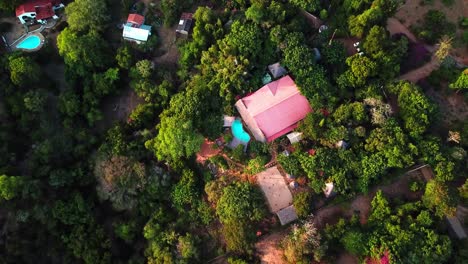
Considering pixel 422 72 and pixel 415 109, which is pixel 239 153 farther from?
pixel 422 72

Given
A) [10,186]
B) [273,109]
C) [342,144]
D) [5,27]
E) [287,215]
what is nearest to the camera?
[10,186]

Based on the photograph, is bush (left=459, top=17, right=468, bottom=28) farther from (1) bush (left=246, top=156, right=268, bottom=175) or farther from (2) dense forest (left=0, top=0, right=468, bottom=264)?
(1) bush (left=246, top=156, right=268, bottom=175)

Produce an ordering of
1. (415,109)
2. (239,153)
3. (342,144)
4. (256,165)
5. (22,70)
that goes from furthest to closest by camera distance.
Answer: (22,70) < (239,153) < (256,165) < (342,144) < (415,109)

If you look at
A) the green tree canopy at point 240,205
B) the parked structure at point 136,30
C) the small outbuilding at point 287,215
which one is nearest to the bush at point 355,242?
the small outbuilding at point 287,215

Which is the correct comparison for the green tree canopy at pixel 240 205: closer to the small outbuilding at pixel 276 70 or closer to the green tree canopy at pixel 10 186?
the small outbuilding at pixel 276 70

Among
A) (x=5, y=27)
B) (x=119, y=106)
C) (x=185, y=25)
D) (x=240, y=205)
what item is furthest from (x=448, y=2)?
(x=5, y=27)

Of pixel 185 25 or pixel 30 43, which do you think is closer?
pixel 185 25

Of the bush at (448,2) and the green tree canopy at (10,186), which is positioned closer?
the green tree canopy at (10,186)
